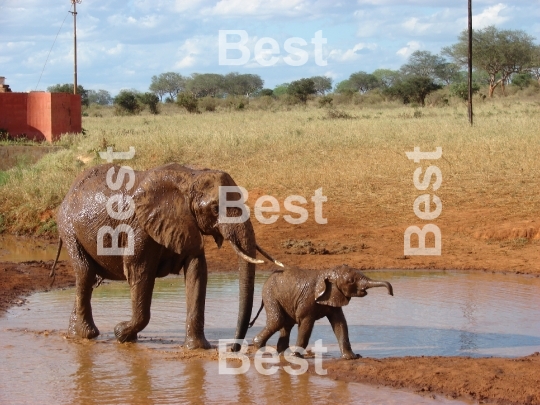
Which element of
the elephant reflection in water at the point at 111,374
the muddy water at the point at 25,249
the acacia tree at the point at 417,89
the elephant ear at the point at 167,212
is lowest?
the elephant reflection in water at the point at 111,374

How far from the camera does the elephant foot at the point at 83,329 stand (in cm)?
813

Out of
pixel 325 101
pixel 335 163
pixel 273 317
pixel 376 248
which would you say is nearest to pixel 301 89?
pixel 325 101

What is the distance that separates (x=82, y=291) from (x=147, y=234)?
106cm

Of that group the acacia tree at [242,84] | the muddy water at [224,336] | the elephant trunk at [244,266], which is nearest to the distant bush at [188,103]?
the acacia tree at [242,84]

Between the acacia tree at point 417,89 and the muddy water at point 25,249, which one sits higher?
the acacia tree at point 417,89

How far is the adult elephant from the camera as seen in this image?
7199mm

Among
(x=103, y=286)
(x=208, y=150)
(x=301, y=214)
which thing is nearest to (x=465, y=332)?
(x=103, y=286)

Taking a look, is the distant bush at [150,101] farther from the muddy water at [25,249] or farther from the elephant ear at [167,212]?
the elephant ear at [167,212]

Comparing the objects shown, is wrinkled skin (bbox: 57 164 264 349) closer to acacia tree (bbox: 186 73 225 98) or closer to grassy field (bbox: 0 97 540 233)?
grassy field (bbox: 0 97 540 233)

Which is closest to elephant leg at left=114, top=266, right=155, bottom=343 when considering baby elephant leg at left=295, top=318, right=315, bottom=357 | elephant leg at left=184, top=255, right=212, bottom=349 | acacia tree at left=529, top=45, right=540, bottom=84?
elephant leg at left=184, top=255, right=212, bottom=349

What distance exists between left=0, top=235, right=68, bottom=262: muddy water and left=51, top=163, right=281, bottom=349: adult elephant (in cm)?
490

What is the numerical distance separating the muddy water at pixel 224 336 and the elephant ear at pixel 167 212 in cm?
104

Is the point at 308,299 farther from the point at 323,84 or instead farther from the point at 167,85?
the point at 167,85

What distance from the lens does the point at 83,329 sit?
26.7ft
